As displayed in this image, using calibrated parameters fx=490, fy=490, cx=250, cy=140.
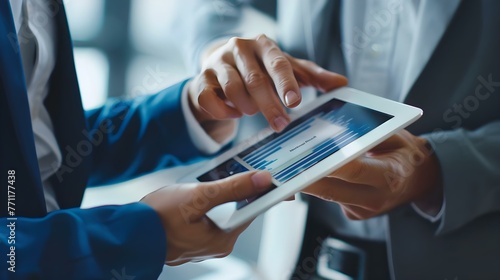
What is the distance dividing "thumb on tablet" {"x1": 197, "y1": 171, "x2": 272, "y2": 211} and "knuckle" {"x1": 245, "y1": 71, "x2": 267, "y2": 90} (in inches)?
5.0

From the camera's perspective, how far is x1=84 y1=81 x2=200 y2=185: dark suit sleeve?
60 cm

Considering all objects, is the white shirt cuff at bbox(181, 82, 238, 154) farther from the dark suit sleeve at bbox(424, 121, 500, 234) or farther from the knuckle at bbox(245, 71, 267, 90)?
the dark suit sleeve at bbox(424, 121, 500, 234)

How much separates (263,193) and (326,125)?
12 centimetres

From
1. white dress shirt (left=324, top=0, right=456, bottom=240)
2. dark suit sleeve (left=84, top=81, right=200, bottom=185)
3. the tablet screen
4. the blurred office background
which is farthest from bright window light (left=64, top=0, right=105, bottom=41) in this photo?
the tablet screen

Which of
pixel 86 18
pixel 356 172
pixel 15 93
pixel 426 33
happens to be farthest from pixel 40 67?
pixel 86 18

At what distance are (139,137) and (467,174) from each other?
388 millimetres

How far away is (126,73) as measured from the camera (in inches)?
44.8

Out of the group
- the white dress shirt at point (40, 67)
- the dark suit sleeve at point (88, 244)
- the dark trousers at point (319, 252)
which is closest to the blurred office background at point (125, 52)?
the dark trousers at point (319, 252)

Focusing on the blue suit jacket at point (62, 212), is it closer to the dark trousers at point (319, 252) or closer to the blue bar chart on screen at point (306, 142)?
the blue bar chart on screen at point (306, 142)

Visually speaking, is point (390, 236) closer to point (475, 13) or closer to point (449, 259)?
point (449, 259)

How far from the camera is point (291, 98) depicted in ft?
1.47

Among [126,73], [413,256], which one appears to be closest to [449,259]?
[413,256]

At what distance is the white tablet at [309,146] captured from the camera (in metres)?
0.38

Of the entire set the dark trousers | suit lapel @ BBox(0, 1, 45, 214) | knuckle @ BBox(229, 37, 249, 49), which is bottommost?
the dark trousers
